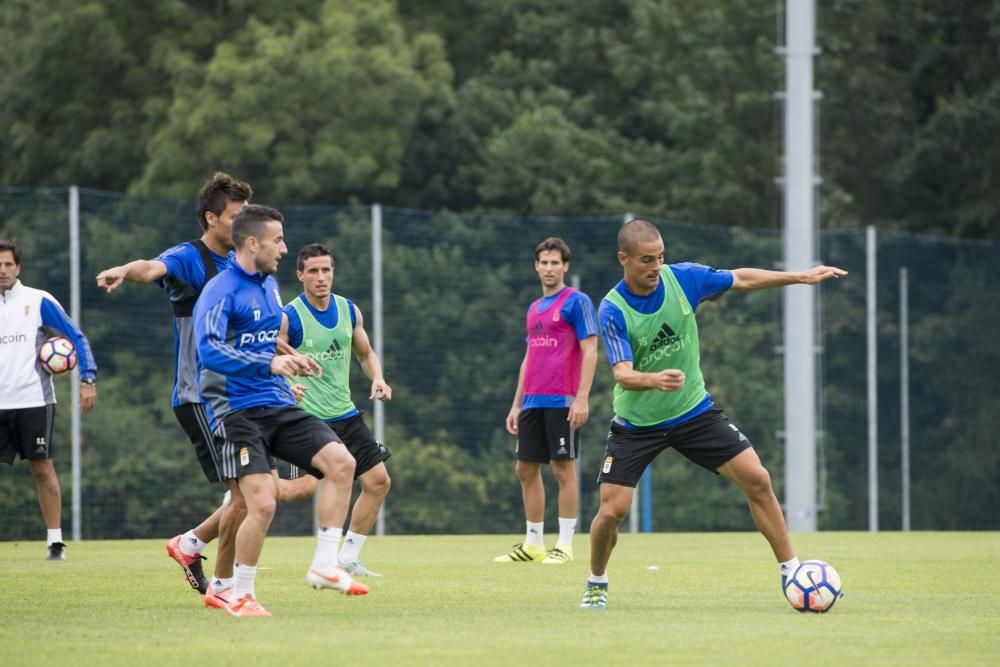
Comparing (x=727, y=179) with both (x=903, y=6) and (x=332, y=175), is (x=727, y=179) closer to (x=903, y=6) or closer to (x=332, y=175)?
(x=903, y=6)

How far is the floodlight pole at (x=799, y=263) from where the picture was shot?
19.7m

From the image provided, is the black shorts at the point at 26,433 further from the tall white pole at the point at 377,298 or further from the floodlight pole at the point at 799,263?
the floodlight pole at the point at 799,263

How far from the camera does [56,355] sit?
42.1ft

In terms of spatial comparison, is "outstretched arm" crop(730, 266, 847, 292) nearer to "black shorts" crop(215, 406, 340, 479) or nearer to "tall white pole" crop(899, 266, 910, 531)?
"black shorts" crop(215, 406, 340, 479)

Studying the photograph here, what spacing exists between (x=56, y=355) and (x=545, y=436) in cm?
377

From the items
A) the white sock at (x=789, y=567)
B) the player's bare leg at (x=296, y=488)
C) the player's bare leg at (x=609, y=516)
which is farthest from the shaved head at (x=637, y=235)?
the player's bare leg at (x=296, y=488)

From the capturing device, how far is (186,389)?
30.8 ft

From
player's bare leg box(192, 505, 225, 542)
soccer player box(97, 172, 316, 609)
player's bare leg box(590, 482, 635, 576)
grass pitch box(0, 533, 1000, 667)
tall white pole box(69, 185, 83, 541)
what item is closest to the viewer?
grass pitch box(0, 533, 1000, 667)

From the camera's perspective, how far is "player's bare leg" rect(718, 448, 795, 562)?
8.86 m

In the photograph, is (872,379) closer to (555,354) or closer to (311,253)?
(555,354)

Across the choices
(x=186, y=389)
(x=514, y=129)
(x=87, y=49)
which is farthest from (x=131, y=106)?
(x=186, y=389)

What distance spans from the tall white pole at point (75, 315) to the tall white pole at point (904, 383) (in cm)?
1023

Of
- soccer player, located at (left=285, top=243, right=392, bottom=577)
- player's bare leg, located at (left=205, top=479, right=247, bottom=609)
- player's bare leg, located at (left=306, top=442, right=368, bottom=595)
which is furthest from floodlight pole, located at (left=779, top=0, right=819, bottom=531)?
player's bare leg, located at (left=205, top=479, right=247, bottom=609)

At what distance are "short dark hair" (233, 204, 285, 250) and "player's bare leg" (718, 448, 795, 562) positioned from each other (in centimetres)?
267
